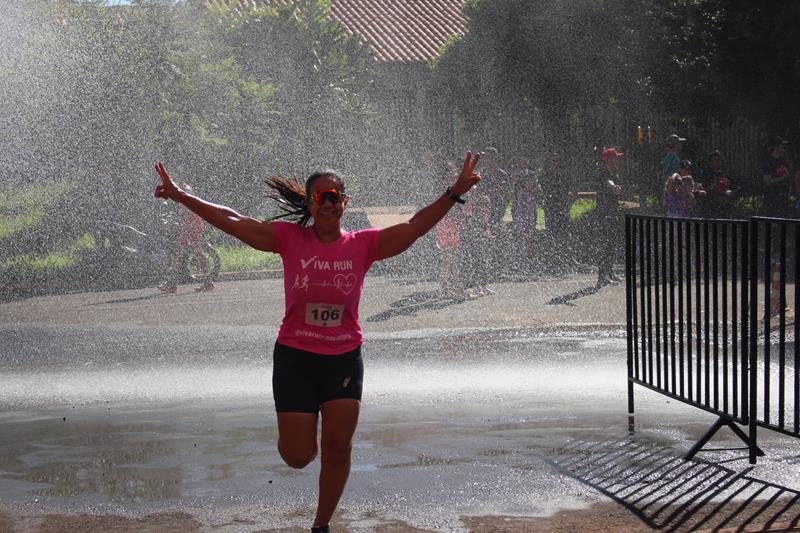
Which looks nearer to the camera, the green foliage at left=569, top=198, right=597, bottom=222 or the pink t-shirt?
the pink t-shirt

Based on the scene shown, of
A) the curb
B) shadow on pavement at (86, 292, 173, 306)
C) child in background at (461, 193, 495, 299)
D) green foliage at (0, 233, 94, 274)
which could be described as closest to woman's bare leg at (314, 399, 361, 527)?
child in background at (461, 193, 495, 299)

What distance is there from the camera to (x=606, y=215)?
18.2 meters

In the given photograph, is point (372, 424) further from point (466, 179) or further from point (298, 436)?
point (466, 179)

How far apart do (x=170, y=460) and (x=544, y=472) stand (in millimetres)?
2096

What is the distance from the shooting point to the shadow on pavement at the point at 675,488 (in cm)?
565

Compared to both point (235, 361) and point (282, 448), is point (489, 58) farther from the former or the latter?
point (282, 448)

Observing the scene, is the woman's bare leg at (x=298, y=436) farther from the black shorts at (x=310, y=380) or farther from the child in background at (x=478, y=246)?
the child in background at (x=478, y=246)

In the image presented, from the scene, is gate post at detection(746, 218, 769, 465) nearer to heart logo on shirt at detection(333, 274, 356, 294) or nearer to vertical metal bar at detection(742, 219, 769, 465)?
vertical metal bar at detection(742, 219, 769, 465)

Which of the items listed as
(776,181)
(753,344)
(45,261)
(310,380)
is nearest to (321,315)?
(310,380)

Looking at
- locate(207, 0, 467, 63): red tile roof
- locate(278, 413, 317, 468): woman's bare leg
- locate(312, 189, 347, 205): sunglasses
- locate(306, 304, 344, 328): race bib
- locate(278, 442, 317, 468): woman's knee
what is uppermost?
locate(207, 0, 467, 63): red tile roof

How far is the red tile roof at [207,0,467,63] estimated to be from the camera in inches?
1932

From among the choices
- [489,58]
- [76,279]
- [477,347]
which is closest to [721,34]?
[489,58]

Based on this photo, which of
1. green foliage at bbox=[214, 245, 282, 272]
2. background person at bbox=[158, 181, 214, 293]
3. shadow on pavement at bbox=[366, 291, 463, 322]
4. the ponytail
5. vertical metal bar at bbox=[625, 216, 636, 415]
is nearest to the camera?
the ponytail

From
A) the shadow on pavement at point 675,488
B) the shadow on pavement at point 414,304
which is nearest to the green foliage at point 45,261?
the shadow on pavement at point 414,304
